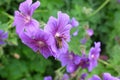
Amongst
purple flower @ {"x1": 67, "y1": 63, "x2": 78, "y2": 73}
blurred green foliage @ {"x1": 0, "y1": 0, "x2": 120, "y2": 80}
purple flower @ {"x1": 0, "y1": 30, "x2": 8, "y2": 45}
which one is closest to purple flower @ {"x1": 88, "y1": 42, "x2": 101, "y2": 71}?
purple flower @ {"x1": 67, "y1": 63, "x2": 78, "y2": 73}

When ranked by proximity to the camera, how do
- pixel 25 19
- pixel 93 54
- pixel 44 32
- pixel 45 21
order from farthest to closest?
pixel 45 21
pixel 93 54
pixel 25 19
pixel 44 32

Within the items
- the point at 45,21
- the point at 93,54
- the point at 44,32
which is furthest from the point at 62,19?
the point at 45,21

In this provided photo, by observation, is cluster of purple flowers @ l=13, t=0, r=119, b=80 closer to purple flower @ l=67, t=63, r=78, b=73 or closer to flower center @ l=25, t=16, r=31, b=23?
flower center @ l=25, t=16, r=31, b=23

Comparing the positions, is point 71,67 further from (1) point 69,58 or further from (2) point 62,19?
(2) point 62,19

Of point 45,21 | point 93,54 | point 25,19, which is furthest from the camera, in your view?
point 45,21

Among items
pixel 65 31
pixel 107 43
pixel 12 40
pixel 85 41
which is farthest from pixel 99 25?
pixel 65 31

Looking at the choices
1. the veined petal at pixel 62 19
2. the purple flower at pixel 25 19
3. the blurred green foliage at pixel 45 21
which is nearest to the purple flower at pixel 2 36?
the blurred green foliage at pixel 45 21

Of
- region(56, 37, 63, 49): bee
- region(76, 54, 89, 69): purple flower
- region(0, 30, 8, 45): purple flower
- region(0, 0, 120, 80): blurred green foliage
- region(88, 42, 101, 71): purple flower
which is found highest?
region(0, 0, 120, 80): blurred green foliage
